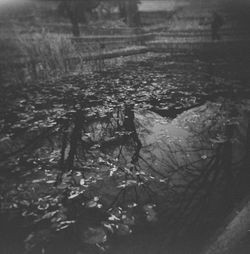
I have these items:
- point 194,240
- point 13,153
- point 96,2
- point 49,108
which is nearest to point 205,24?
point 96,2

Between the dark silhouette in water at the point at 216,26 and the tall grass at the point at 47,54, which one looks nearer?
the tall grass at the point at 47,54

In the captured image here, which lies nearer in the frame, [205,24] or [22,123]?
[22,123]

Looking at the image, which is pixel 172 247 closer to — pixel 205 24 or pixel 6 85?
pixel 6 85

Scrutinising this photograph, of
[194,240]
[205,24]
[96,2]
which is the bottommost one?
[194,240]

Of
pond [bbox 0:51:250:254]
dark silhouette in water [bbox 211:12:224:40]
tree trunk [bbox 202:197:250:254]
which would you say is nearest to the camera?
tree trunk [bbox 202:197:250:254]

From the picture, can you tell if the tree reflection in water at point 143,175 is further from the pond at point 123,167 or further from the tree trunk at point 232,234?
the tree trunk at point 232,234

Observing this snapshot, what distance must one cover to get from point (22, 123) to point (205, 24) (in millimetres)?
14901

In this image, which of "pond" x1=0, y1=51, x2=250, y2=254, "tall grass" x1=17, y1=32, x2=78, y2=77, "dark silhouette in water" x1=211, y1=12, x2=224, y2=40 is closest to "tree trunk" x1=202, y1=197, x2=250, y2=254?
"pond" x1=0, y1=51, x2=250, y2=254

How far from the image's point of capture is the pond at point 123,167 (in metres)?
3.15

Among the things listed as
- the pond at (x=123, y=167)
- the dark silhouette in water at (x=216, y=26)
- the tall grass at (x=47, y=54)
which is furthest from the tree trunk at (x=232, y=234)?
the dark silhouette in water at (x=216, y=26)

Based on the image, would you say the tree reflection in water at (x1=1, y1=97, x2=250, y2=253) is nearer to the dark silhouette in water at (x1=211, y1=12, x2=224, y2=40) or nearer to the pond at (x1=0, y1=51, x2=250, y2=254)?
the pond at (x1=0, y1=51, x2=250, y2=254)

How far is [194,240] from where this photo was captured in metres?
3.02

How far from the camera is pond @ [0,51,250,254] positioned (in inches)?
124

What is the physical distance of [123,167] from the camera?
435 cm
